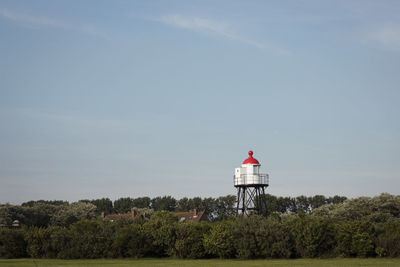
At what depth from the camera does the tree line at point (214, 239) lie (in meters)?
38.9

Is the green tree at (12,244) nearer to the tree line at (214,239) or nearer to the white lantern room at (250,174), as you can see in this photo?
the tree line at (214,239)

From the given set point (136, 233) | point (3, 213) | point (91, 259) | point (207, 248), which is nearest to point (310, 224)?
point (207, 248)

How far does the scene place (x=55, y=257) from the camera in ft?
141

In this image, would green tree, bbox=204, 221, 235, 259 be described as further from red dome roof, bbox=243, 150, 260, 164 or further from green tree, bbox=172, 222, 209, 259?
red dome roof, bbox=243, 150, 260, 164

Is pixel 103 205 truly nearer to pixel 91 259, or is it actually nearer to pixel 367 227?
pixel 91 259

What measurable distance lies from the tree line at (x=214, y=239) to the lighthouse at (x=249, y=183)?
6110 millimetres

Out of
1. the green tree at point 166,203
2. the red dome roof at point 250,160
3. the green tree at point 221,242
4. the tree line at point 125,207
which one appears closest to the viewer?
the green tree at point 221,242

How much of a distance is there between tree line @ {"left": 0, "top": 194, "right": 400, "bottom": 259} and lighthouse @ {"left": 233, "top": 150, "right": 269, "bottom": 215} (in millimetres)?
6110

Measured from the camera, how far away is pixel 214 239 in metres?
40.5

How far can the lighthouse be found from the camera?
159ft

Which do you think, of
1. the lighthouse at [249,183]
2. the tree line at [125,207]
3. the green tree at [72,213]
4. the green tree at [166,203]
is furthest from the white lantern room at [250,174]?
the green tree at [166,203]

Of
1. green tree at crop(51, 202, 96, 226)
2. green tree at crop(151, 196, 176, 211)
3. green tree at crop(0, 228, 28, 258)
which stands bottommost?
green tree at crop(0, 228, 28, 258)

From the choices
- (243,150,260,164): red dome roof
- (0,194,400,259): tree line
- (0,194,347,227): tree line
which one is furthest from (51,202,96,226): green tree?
(243,150,260,164): red dome roof

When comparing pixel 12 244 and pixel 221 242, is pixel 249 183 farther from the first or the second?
pixel 12 244
